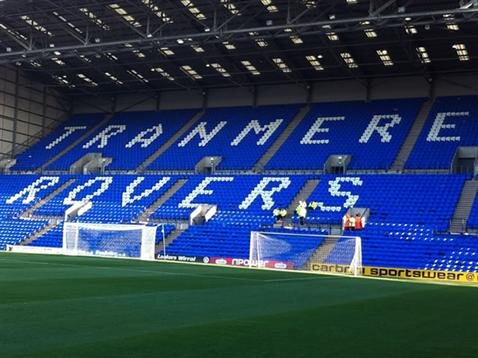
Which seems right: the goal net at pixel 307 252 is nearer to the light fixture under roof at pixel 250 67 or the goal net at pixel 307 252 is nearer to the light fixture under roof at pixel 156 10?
the light fixture under roof at pixel 156 10

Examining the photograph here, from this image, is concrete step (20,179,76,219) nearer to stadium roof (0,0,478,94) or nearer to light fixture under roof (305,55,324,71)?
stadium roof (0,0,478,94)

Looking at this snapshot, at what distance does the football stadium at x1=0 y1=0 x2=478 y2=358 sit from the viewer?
15.4 metres

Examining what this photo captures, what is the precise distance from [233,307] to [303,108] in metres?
32.0

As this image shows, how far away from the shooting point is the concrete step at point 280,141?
1462 inches

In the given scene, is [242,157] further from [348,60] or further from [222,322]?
[222,322]

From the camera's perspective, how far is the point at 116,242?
28812 mm

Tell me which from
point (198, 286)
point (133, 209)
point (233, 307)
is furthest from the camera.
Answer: point (133, 209)

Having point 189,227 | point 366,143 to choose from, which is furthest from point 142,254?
point 366,143

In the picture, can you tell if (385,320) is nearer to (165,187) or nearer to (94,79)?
(165,187)

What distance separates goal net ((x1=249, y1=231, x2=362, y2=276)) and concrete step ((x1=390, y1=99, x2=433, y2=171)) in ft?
31.9

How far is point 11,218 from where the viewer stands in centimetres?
3619

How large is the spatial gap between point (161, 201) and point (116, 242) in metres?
6.66

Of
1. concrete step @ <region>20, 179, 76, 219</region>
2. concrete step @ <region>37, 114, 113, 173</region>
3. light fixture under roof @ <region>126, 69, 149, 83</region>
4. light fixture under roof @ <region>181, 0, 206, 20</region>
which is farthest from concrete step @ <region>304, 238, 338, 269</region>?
concrete step @ <region>37, 114, 113, 173</region>

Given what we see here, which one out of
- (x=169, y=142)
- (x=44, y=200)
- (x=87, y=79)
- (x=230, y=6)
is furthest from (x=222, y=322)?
(x=87, y=79)
